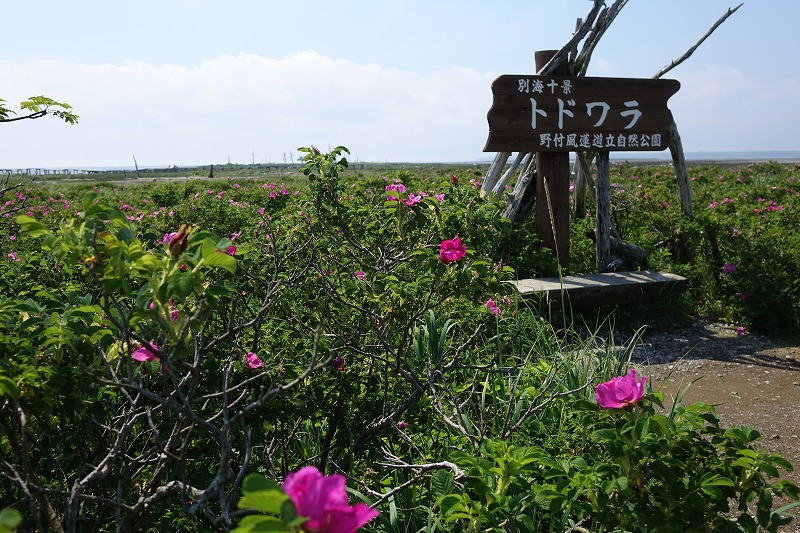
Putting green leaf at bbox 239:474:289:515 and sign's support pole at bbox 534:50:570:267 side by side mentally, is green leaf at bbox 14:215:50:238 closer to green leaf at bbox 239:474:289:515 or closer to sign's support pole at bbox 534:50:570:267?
green leaf at bbox 239:474:289:515

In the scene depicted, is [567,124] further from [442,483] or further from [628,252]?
[442,483]

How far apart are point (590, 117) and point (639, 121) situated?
541mm

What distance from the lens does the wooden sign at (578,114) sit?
5.62 meters

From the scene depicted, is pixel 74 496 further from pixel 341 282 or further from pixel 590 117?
pixel 590 117

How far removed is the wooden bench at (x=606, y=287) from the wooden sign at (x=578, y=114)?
3.89 feet

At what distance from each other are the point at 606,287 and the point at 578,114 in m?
1.60

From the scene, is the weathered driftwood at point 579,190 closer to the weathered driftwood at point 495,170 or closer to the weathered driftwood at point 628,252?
the weathered driftwood at point 628,252

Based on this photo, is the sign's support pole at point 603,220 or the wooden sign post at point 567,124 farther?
the sign's support pole at point 603,220

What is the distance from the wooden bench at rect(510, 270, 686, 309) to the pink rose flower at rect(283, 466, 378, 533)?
14.2 ft

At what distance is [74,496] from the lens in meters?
1.14

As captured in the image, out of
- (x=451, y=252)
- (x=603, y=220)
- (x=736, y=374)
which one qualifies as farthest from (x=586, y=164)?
(x=451, y=252)

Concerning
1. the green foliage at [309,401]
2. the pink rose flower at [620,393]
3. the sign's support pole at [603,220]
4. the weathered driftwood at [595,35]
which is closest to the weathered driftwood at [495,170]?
the sign's support pole at [603,220]

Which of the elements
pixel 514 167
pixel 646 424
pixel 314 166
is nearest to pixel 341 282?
pixel 314 166

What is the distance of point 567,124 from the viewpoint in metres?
5.80
